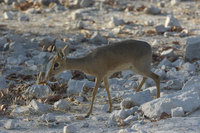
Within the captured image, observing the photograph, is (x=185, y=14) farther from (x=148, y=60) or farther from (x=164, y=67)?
(x=148, y=60)

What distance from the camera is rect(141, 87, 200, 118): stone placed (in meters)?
5.76

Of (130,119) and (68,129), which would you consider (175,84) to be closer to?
(130,119)

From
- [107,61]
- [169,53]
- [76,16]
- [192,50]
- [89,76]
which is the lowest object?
[89,76]

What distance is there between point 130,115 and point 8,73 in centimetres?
416

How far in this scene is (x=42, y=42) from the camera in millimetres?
10891

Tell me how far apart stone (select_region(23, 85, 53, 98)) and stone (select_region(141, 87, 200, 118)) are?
2221mm

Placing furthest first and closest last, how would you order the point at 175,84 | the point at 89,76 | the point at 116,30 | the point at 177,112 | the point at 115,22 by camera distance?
1. the point at 115,22
2. the point at 116,30
3. the point at 89,76
4. the point at 175,84
5. the point at 177,112

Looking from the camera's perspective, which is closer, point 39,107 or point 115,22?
point 39,107

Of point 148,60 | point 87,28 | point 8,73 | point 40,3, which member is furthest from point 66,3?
point 148,60

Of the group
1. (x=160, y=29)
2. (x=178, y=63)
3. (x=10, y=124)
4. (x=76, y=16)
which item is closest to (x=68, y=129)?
(x=10, y=124)

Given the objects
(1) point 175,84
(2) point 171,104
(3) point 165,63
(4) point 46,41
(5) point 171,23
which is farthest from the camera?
(5) point 171,23

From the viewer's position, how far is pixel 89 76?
9.03 metres

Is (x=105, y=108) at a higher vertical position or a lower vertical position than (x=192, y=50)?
lower

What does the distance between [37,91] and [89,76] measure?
1.73 m
